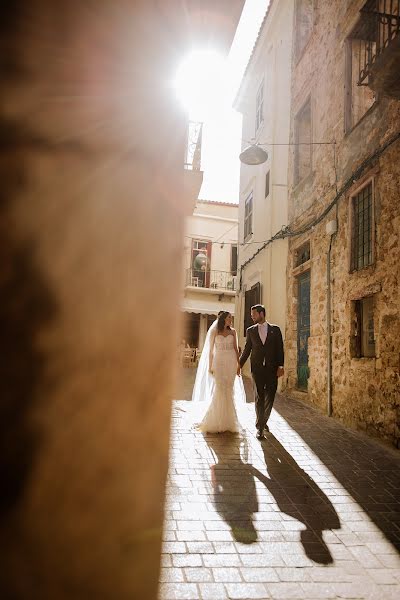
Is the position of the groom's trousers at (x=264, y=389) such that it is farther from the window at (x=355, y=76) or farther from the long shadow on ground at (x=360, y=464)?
the window at (x=355, y=76)

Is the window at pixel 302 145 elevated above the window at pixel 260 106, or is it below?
below

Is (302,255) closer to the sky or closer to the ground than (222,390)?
closer to the sky

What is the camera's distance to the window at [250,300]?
522 inches

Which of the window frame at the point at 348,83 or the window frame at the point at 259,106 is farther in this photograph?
the window frame at the point at 259,106

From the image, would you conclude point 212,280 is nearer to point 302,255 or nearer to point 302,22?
point 302,255

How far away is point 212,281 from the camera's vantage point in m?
23.5

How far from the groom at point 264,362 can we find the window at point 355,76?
4336mm

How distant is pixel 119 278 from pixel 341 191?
26.4ft

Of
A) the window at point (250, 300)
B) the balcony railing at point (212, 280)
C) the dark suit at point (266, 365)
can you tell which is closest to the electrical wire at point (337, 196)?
the window at point (250, 300)

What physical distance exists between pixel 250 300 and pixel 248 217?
3223mm

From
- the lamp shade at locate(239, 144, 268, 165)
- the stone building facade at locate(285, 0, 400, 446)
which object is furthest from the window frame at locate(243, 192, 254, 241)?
the lamp shade at locate(239, 144, 268, 165)

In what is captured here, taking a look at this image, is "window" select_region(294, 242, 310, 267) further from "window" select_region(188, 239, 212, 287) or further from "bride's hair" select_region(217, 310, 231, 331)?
"window" select_region(188, 239, 212, 287)

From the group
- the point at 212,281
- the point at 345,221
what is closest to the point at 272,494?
the point at 345,221

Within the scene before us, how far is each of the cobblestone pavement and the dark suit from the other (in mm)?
580
